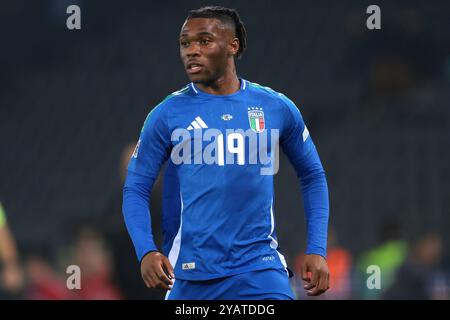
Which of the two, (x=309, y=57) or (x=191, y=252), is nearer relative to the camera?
(x=191, y=252)

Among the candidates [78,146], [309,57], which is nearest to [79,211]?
[78,146]

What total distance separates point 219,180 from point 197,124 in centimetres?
27

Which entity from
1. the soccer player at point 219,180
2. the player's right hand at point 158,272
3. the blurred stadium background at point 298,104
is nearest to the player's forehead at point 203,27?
the soccer player at point 219,180

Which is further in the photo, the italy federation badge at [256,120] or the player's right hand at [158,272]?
the italy federation badge at [256,120]

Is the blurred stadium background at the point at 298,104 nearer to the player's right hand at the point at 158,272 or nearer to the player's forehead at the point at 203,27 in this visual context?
the player's forehead at the point at 203,27

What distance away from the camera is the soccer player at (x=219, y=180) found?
384cm

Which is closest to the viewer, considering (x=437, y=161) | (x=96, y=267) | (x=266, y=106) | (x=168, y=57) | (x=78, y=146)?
(x=266, y=106)

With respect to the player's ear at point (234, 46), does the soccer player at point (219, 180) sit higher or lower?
lower

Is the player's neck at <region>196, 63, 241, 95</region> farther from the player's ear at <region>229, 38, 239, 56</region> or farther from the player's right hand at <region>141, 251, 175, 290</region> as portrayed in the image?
the player's right hand at <region>141, 251, 175, 290</region>

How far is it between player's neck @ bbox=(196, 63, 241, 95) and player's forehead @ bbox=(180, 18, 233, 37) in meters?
0.17

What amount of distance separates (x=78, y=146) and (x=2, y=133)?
1142 millimetres
